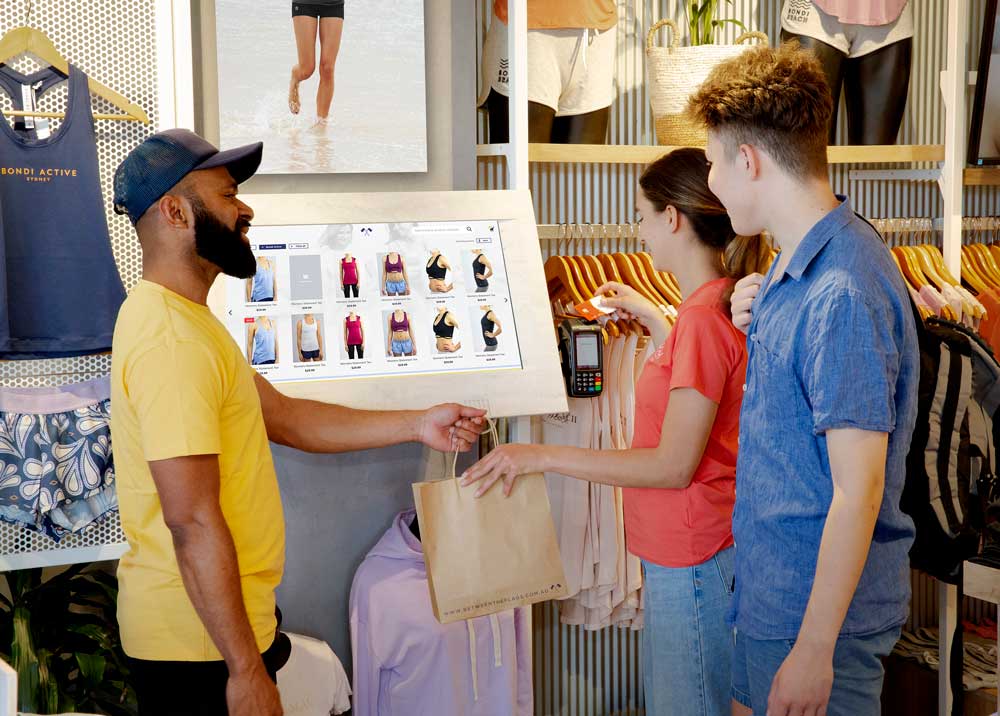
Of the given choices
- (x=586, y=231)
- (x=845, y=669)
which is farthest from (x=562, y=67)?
(x=845, y=669)

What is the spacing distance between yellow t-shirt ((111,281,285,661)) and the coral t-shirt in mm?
868

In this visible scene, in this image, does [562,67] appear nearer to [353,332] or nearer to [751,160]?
[353,332]

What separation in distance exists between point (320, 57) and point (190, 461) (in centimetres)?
156

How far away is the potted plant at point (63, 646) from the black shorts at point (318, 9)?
1674 millimetres

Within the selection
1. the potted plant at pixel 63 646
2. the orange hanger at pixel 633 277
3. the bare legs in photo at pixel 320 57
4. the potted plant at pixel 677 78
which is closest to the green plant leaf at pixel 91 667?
the potted plant at pixel 63 646

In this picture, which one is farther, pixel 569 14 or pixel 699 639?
pixel 569 14

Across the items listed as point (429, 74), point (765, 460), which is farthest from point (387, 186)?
point (765, 460)

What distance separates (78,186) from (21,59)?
1.11ft

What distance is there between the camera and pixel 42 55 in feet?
8.12

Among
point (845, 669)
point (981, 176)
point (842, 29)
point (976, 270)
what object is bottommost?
point (845, 669)

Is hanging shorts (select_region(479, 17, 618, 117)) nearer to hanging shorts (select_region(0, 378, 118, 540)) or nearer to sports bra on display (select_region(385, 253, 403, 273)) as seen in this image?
sports bra on display (select_region(385, 253, 403, 273))

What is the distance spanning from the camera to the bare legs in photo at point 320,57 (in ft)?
9.50

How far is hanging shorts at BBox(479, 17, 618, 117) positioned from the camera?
11.0ft

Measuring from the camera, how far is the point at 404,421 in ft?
8.64
